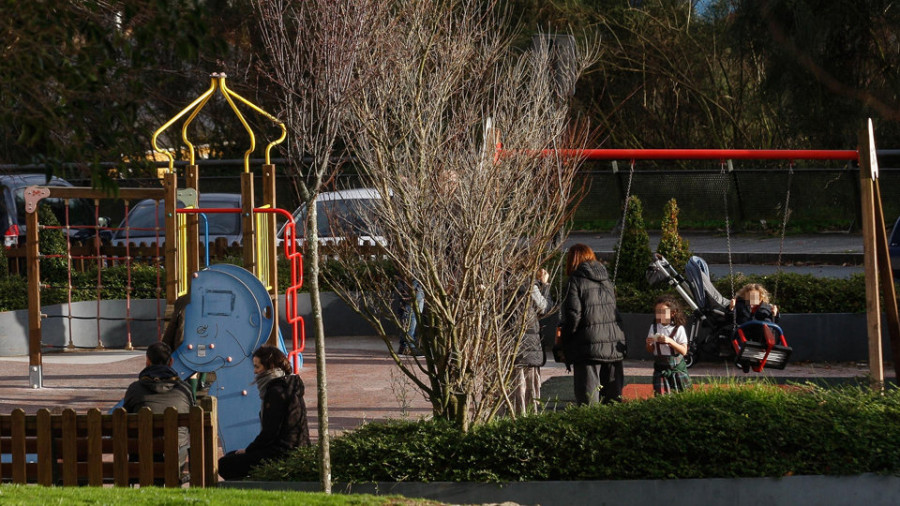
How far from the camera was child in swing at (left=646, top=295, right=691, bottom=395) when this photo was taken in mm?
9398

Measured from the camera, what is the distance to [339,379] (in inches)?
500

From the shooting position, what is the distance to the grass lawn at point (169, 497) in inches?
258

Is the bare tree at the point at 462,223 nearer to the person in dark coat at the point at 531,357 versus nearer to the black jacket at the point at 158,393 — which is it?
the person in dark coat at the point at 531,357

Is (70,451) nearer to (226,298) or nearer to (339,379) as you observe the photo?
(226,298)

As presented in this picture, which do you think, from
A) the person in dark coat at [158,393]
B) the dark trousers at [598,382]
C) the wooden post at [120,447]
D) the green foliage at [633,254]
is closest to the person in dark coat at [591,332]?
the dark trousers at [598,382]

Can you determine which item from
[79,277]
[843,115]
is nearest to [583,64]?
[79,277]

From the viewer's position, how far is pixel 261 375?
829 centimetres

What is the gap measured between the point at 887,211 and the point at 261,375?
19070 mm

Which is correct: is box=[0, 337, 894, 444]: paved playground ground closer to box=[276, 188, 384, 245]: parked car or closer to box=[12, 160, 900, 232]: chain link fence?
box=[276, 188, 384, 245]: parked car

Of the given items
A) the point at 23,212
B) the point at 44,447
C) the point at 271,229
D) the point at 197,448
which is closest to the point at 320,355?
the point at 197,448

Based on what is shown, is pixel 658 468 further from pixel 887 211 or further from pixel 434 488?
pixel 887 211

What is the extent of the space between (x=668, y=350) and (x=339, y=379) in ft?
15.0

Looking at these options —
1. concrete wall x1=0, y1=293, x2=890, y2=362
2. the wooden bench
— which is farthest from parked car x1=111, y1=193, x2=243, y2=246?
the wooden bench

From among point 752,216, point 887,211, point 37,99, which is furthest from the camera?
point 752,216
